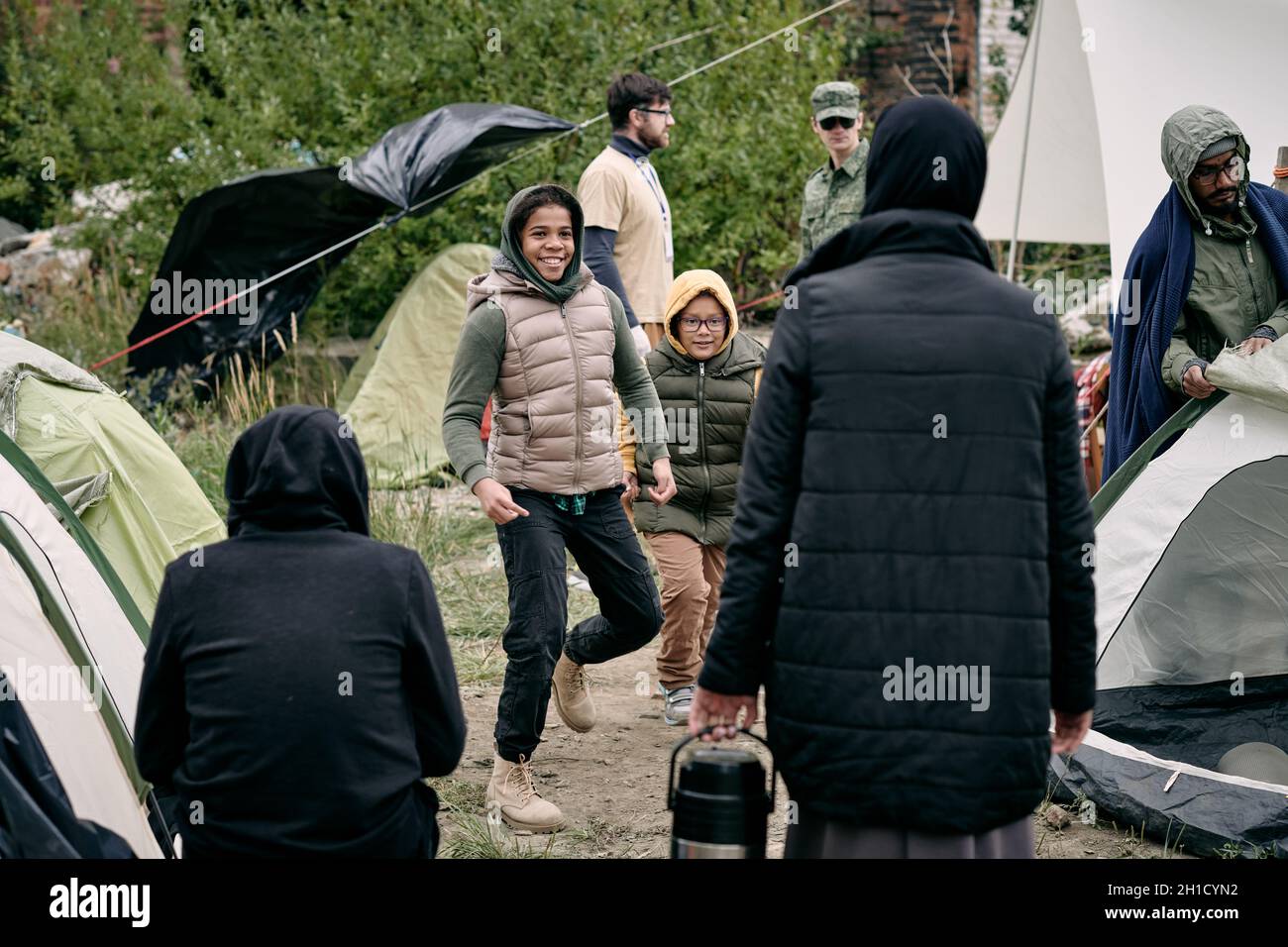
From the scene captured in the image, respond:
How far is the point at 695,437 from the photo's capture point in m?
4.89

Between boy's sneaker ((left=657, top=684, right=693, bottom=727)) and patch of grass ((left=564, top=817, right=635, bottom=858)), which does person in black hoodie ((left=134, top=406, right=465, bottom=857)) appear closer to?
patch of grass ((left=564, top=817, right=635, bottom=858))

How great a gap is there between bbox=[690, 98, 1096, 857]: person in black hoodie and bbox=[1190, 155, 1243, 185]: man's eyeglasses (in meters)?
2.25

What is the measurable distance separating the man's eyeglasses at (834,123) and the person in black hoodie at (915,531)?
13.7 feet

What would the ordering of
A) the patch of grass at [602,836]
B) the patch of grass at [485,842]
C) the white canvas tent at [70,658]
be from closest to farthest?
the white canvas tent at [70,658] → the patch of grass at [485,842] → the patch of grass at [602,836]

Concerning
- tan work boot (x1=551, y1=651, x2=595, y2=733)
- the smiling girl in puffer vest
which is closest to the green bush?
tan work boot (x1=551, y1=651, x2=595, y2=733)

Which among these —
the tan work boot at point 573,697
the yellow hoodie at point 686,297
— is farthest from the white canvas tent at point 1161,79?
the tan work boot at point 573,697

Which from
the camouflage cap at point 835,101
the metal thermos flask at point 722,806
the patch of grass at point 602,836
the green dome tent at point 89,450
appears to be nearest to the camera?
the metal thermos flask at point 722,806

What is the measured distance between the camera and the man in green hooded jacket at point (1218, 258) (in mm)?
4430

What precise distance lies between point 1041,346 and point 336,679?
4.33ft

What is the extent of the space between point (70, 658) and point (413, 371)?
533 cm

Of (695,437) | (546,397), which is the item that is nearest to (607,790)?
(695,437)

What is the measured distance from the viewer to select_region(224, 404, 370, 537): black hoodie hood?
2.59m

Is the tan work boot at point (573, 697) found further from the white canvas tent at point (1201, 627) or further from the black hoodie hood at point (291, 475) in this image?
the black hoodie hood at point (291, 475)

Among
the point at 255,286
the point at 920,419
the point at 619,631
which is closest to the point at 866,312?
the point at 920,419
